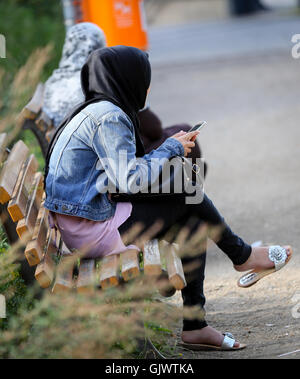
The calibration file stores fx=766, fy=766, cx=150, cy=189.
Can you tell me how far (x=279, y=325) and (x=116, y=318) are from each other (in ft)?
4.41

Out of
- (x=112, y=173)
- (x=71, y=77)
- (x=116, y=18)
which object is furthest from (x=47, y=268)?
(x=116, y=18)

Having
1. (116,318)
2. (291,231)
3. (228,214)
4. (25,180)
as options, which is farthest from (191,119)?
(116,318)

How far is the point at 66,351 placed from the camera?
2.63 metres

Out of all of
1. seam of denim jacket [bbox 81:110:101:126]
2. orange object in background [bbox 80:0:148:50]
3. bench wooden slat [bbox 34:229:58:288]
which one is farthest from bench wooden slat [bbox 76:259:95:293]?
orange object in background [bbox 80:0:148:50]

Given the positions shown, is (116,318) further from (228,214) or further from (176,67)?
(176,67)

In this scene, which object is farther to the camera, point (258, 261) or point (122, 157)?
point (258, 261)

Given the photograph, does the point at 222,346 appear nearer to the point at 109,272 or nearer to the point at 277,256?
the point at 277,256

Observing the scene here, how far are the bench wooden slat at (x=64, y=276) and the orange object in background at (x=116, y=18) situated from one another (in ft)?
13.5

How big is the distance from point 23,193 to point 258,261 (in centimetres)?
118

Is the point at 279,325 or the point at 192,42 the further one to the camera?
the point at 192,42

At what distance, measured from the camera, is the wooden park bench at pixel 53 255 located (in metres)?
3.09

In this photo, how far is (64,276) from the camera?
127 inches

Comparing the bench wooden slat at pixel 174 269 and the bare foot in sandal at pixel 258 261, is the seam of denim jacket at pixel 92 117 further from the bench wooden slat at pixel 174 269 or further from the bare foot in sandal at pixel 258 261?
the bare foot in sandal at pixel 258 261

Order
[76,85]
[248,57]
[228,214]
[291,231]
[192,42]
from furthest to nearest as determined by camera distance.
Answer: [192,42] < [248,57] < [228,214] < [291,231] < [76,85]
